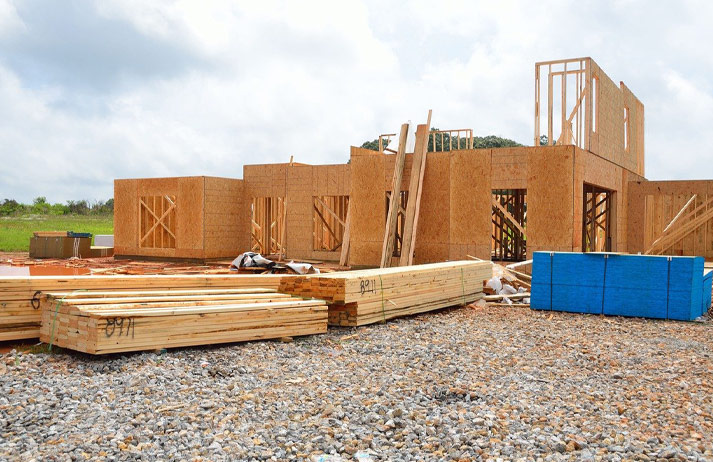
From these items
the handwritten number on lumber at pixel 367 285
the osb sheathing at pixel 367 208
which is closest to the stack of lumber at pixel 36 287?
the handwritten number on lumber at pixel 367 285

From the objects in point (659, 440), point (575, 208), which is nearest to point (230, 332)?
point (659, 440)

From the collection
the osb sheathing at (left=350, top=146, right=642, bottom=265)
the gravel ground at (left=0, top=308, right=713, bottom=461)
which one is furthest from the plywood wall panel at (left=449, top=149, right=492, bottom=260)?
the gravel ground at (left=0, top=308, right=713, bottom=461)

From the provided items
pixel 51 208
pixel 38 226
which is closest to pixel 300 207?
pixel 38 226

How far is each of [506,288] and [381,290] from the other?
4.71 m

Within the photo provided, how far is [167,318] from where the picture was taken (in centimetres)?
727

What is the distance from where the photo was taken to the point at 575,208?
15.2m

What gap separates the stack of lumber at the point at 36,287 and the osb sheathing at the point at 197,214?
1236 cm

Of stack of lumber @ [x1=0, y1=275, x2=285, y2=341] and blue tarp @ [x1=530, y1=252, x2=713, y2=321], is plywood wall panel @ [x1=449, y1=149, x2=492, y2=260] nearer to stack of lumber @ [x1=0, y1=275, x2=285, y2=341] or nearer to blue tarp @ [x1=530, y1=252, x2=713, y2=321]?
blue tarp @ [x1=530, y1=252, x2=713, y2=321]

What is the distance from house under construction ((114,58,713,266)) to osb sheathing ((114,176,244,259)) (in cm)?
4

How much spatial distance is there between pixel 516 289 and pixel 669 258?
360cm

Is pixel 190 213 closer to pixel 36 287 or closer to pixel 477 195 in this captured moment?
pixel 477 195

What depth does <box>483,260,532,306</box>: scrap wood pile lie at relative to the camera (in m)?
12.5

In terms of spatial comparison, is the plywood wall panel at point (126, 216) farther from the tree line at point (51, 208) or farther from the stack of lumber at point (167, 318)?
the tree line at point (51, 208)

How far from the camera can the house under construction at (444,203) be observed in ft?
51.3
